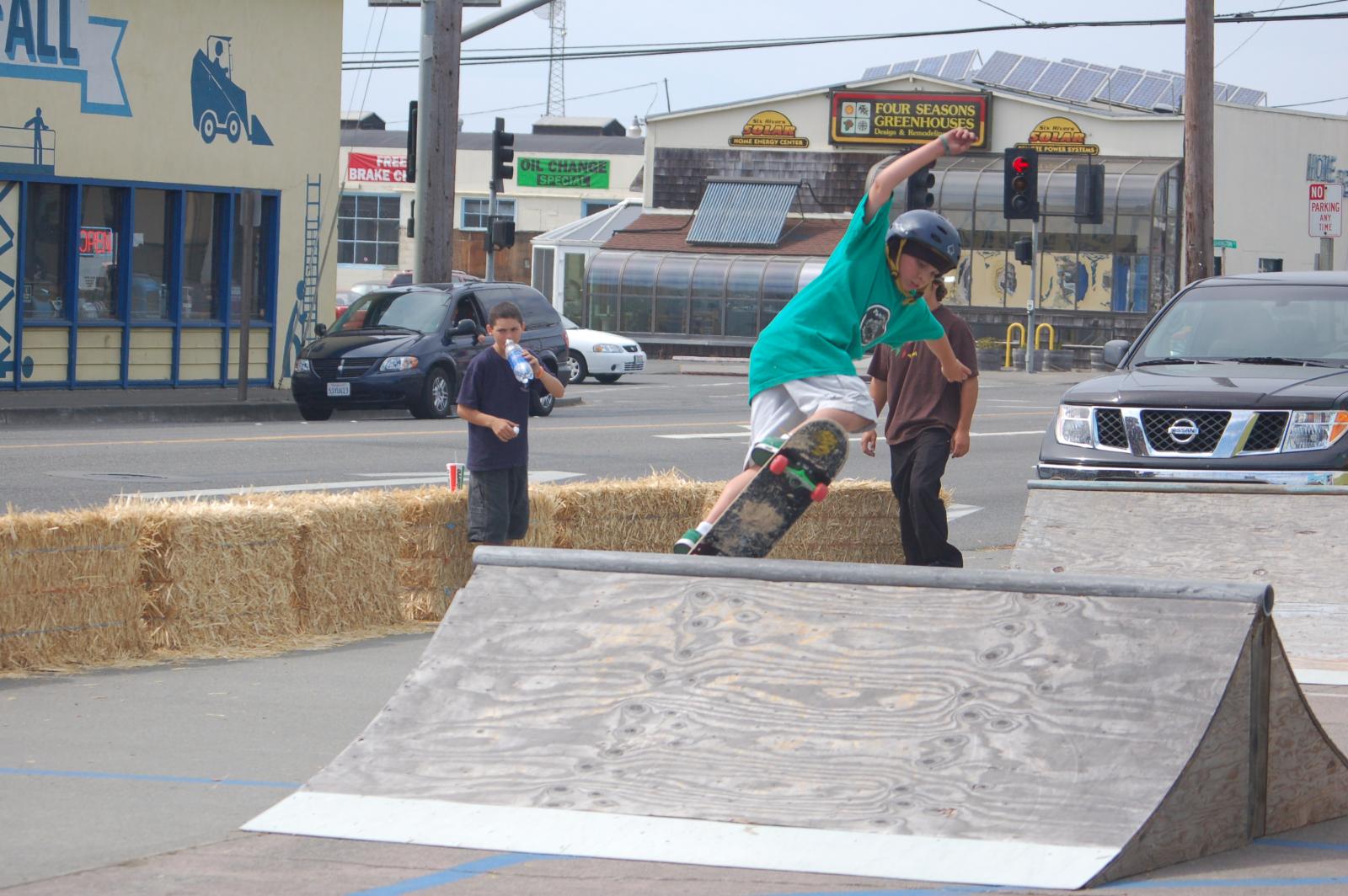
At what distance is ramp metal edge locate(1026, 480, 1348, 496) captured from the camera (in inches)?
350

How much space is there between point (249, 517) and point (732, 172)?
45732mm

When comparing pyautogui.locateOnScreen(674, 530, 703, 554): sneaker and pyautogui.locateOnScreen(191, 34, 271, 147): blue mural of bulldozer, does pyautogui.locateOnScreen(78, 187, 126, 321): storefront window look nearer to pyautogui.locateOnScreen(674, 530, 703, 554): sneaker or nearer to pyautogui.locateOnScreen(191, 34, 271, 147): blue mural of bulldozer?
pyautogui.locateOnScreen(191, 34, 271, 147): blue mural of bulldozer

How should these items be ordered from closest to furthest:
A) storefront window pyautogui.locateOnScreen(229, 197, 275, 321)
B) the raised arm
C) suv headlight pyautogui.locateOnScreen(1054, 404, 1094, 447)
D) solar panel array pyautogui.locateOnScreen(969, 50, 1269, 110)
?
the raised arm, suv headlight pyautogui.locateOnScreen(1054, 404, 1094, 447), storefront window pyautogui.locateOnScreen(229, 197, 275, 321), solar panel array pyautogui.locateOnScreen(969, 50, 1269, 110)

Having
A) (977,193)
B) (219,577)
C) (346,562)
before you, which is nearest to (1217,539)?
(346,562)

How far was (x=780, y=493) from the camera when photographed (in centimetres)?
668

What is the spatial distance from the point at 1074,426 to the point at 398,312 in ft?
45.3

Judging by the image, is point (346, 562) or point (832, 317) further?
point (346, 562)

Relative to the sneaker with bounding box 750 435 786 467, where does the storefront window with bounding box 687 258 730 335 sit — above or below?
above

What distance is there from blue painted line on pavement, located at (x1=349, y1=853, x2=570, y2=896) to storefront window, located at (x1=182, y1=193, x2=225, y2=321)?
2258 cm

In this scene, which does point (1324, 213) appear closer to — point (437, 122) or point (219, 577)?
point (437, 122)

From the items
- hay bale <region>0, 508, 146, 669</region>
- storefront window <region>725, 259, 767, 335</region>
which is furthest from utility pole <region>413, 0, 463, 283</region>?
storefront window <region>725, 259, 767, 335</region>

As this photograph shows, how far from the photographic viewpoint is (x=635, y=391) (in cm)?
3231

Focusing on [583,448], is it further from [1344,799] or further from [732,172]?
[732,172]

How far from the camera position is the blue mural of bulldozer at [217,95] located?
26.3 metres
